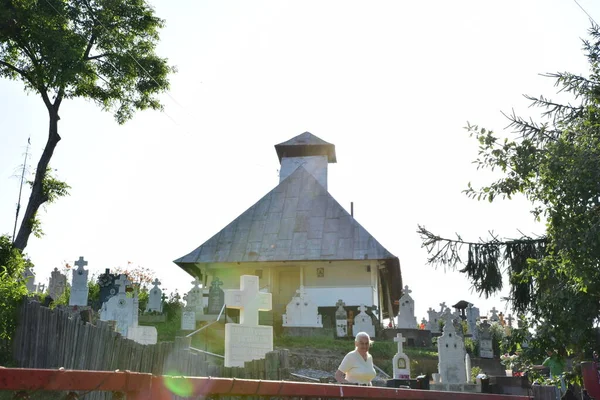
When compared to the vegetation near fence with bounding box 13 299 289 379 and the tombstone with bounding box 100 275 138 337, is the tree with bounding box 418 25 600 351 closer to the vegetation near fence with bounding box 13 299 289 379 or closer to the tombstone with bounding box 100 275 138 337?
the vegetation near fence with bounding box 13 299 289 379

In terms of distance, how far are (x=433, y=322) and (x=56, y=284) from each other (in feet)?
52.8

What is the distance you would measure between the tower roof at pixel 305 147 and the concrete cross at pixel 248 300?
74.6 ft

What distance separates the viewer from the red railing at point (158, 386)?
2162 millimetres


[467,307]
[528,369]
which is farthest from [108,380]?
[467,307]

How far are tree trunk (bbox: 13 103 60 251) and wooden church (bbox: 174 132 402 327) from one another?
987 cm

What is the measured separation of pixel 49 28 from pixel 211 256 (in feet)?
39.5

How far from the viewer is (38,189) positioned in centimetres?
1622

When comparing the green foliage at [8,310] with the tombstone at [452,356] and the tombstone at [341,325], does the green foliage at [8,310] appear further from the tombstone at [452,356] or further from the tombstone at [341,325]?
the tombstone at [341,325]

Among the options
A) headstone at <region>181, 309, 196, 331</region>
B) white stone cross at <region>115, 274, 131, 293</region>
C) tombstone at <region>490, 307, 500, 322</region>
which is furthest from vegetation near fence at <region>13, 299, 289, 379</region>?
tombstone at <region>490, 307, 500, 322</region>

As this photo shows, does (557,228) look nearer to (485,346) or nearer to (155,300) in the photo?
(485,346)

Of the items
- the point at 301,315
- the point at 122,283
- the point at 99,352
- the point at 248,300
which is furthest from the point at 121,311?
the point at 99,352

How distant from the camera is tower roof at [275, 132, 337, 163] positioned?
32844 millimetres

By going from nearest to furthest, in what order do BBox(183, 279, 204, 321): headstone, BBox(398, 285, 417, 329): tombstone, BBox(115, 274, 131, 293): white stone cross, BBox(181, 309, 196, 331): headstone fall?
BBox(181, 309, 196, 331): headstone → BBox(115, 274, 131, 293): white stone cross → BBox(183, 279, 204, 321): headstone → BBox(398, 285, 417, 329): tombstone

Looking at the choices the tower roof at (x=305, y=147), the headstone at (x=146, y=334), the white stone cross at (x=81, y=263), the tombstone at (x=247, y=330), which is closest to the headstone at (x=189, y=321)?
the headstone at (x=146, y=334)
